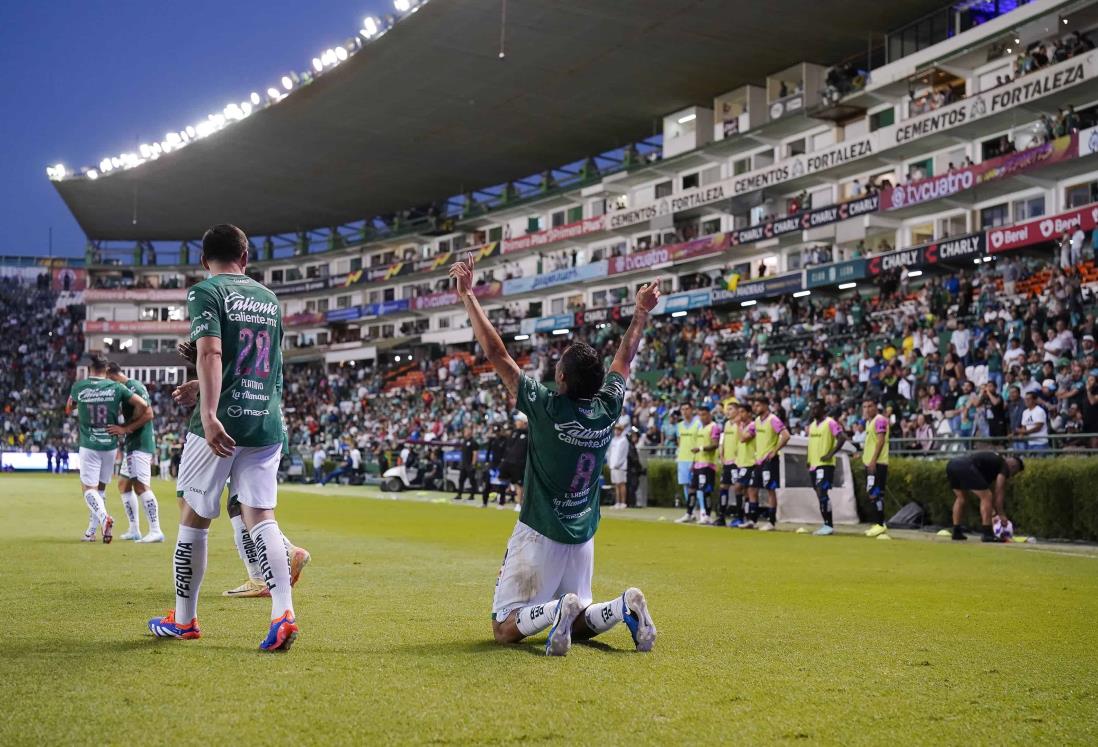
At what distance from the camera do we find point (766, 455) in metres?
18.5

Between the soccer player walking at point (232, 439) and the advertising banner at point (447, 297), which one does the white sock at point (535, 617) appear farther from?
the advertising banner at point (447, 297)

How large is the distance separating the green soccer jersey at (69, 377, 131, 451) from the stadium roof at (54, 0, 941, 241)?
2970cm

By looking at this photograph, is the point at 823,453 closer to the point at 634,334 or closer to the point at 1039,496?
the point at 1039,496

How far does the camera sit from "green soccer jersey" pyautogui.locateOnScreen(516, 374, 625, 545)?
19.0ft

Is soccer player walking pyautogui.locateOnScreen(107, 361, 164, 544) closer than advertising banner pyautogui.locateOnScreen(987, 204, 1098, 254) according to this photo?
Yes

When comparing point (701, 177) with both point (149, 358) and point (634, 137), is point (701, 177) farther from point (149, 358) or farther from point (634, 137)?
point (149, 358)

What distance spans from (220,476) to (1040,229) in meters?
31.1

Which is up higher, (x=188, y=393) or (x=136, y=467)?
A: (x=188, y=393)

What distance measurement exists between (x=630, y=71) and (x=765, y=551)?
35583mm

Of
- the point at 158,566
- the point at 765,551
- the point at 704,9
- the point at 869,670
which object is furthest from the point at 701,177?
the point at 869,670

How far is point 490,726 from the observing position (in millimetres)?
3934

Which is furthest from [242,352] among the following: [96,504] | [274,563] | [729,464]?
[729,464]

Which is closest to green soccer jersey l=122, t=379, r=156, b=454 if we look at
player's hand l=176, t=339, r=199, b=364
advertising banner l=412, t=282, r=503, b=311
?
player's hand l=176, t=339, r=199, b=364

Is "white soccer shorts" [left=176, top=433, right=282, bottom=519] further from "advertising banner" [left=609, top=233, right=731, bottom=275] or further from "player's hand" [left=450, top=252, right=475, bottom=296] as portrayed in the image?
"advertising banner" [left=609, top=233, right=731, bottom=275]
